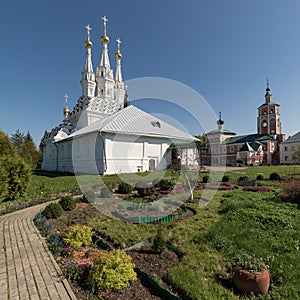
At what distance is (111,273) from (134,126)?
64.7ft

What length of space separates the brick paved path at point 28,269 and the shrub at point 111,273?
15.8 inches

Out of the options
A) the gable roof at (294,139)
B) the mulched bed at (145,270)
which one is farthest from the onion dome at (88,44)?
the gable roof at (294,139)

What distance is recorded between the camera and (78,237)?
4945mm

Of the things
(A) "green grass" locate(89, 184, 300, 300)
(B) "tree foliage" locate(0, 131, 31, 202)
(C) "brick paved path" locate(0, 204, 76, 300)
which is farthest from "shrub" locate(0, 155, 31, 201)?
(A) "green grass" locate(89, 184, 300, 300)

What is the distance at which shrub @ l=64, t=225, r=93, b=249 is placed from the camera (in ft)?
15.8

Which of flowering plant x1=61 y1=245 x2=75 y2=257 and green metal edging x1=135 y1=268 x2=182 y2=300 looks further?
→ flowering plant x1=61 y1=245 x2=75 y2=257

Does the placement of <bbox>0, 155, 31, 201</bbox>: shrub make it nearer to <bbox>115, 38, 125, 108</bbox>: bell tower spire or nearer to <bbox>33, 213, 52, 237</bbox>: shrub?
<bbox>33, 213, 52, 237</bbox>: shrub

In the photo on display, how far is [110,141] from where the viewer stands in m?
20.2

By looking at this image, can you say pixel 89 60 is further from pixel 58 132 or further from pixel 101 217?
pixel 101 217

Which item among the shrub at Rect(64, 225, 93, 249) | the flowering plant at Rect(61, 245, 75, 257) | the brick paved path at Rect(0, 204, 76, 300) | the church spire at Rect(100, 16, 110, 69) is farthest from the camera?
the church spire at Rect(100, 16, 110, 69)

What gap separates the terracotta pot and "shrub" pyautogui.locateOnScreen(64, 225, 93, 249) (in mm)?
3607

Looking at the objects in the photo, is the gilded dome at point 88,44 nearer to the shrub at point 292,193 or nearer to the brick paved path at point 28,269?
the brick paved path at point 28,269

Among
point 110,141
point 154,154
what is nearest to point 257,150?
point 154,154

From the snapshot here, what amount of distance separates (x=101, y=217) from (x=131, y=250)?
3.04m
